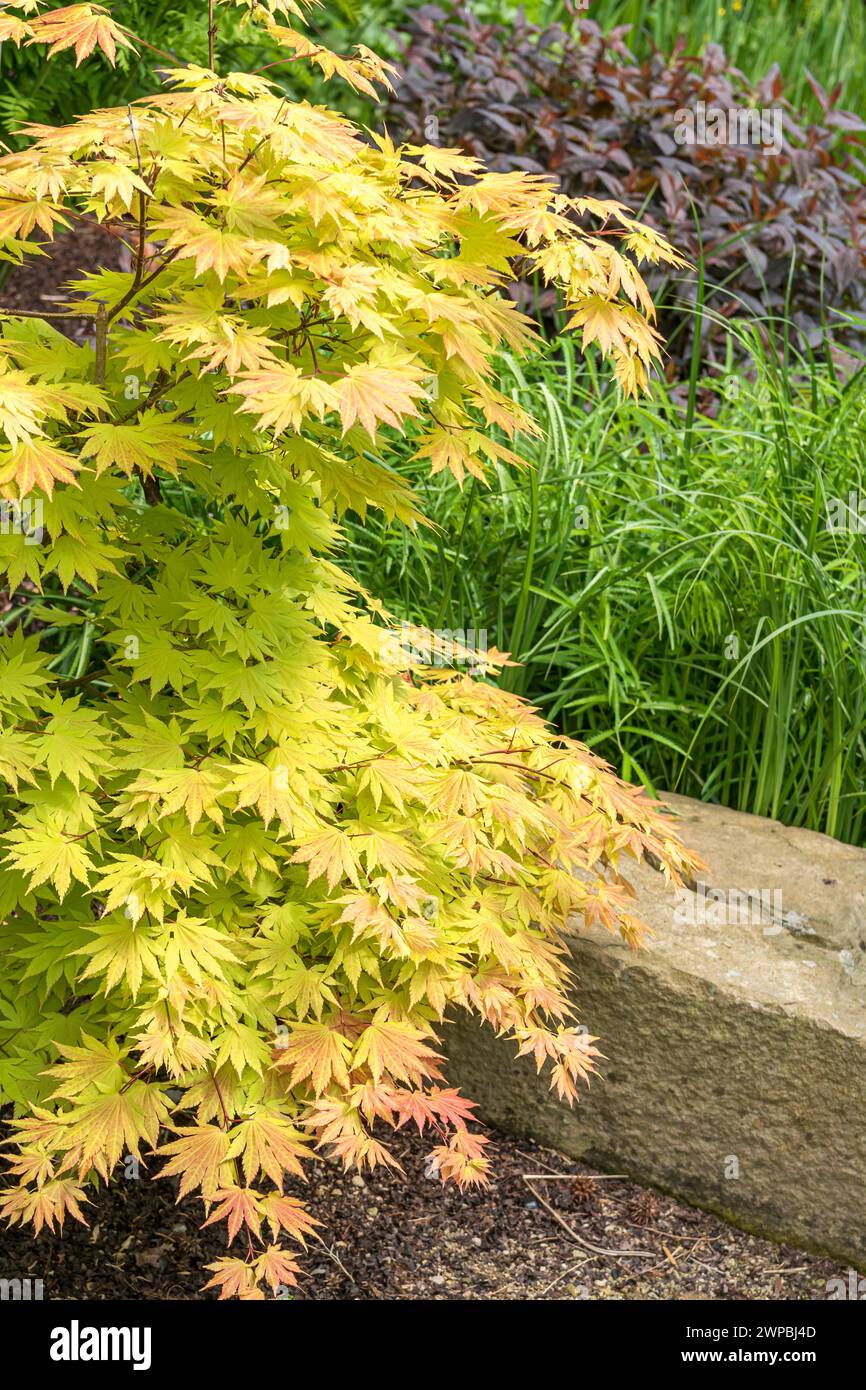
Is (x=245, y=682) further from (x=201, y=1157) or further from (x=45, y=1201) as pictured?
(x=45, y=1201)

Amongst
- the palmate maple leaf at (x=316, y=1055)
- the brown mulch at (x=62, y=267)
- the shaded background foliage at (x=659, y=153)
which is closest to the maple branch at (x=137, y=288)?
the palmate maple leaf at (x=316, y=1055)

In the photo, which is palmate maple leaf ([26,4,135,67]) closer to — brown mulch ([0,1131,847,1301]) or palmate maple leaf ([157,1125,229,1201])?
palmate maple leaf ([157,1125,229,1201])

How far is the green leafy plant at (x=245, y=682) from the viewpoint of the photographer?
6.66ft

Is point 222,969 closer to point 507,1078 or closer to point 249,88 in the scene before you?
point 507,1078

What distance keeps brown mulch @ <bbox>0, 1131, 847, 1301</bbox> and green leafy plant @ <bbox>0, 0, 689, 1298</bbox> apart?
585 mm

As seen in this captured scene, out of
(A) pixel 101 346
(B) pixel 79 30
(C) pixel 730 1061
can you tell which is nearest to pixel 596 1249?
(C) pixel 730 1061

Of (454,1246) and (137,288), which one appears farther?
(454,1246)

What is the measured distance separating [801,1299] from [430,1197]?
850 mm

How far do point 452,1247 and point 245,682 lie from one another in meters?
1.48

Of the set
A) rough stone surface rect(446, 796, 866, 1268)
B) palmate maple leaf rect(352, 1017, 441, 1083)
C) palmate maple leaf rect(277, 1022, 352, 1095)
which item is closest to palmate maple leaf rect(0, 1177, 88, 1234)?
palmate maple leaf rect(277, 1022, 352, 1095)

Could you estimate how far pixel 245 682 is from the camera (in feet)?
7.32

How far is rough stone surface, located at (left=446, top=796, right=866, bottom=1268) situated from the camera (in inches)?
115

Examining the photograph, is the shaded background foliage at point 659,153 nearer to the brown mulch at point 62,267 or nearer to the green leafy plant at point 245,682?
the brown mulch at point 62,267

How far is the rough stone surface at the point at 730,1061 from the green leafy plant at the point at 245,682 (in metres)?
0.56
